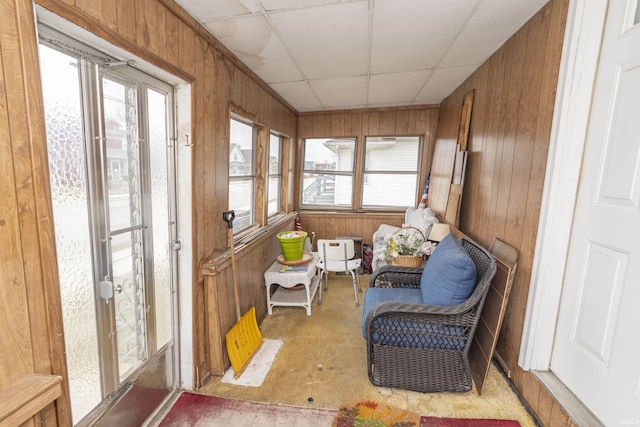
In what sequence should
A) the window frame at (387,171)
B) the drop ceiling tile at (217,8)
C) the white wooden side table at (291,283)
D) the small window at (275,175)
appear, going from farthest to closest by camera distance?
1. the window frame at (387,171)
2. the small window at (275,175)
3. the white wooden side table at (291,283)
4. the drop ceiling tile at (217,8)

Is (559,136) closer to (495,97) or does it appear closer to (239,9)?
(495,97)

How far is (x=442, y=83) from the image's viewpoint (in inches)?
116

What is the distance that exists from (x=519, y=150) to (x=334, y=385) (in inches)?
80.4

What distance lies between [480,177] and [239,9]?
2.23m

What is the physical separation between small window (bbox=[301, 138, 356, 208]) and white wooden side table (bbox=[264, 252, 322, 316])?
5.21 ft

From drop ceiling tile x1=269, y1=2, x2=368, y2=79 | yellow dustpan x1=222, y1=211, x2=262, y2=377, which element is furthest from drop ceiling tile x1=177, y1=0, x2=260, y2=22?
yellow dustpan x1=222, y1=211, x2=262, y2=377

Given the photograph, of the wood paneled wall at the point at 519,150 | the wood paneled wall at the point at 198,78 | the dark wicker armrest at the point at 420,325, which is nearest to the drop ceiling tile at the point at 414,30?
the wood paneled wall at the point at 519,150

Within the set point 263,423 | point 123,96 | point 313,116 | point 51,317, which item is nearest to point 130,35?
point 123,96

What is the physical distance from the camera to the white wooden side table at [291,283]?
277 cm

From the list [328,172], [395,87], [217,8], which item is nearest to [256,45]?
[217,8]

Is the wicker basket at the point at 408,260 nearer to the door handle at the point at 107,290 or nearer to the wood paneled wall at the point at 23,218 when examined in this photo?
the door handle at the point at 107,290

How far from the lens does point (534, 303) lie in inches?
62.6

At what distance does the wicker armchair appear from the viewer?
5.57ft

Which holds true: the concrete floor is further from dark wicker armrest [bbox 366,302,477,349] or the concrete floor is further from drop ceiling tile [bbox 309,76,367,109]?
drop ceiling tile [bbox 309,76,367,109]
